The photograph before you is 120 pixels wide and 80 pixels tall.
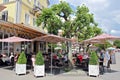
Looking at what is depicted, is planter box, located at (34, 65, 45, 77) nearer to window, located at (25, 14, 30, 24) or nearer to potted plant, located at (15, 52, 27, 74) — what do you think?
potted plant, located at (15, 52, 27, 74)

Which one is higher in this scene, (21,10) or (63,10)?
(21,10)

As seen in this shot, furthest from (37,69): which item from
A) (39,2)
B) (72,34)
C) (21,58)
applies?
(39,2)

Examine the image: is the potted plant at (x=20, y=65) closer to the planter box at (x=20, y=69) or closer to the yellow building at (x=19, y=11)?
A: the planter box at (x=20, y=69)

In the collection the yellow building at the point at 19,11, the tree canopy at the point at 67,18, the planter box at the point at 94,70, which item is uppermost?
the yellow building at the point at 19,11

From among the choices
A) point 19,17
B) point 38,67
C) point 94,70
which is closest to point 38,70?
point 38,67

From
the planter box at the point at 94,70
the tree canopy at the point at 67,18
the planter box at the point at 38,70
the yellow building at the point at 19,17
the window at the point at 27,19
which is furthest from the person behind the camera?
the window at the point at 27,19

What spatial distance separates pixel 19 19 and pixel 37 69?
15.3 meters

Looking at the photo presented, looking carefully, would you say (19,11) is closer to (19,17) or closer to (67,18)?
(19,17)

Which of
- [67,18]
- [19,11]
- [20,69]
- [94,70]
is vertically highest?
[19,11]

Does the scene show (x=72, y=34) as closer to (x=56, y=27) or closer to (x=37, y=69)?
(x=56, y=27)

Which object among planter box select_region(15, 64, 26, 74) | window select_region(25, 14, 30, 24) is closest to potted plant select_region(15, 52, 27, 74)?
planter box select_region(15, 64, 26, 74)

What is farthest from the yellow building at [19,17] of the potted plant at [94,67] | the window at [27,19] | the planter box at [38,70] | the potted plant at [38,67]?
the potted plant at [94,67]

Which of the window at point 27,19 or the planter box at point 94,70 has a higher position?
the window at point 27,19

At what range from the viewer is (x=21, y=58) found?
13375 mm
